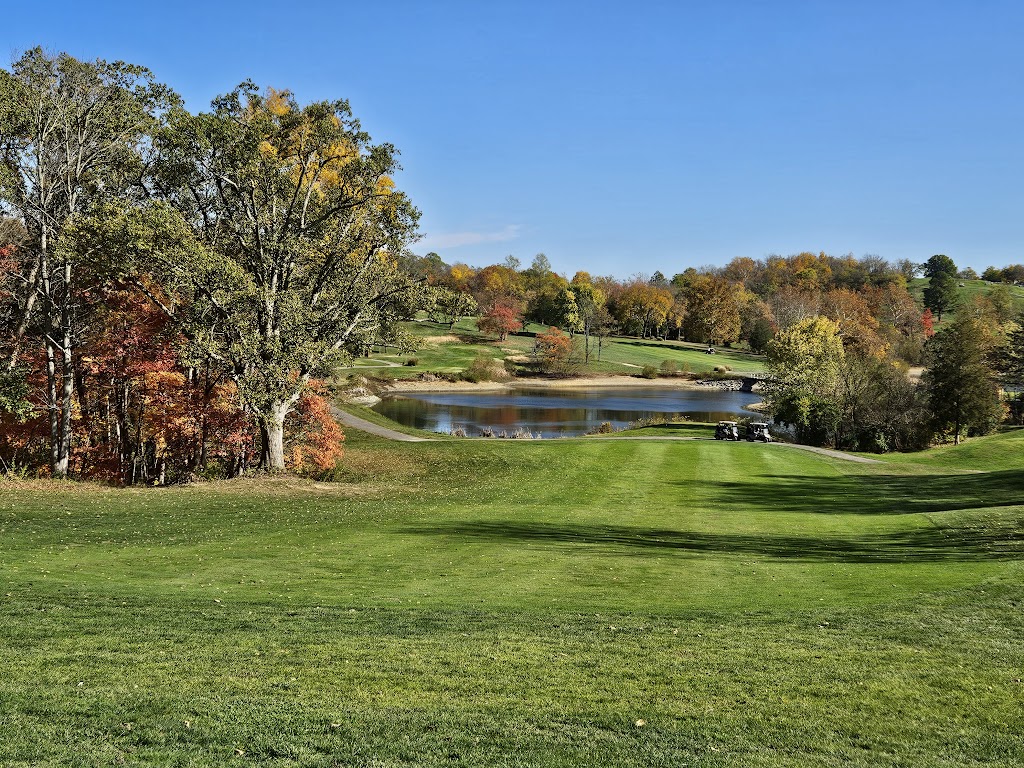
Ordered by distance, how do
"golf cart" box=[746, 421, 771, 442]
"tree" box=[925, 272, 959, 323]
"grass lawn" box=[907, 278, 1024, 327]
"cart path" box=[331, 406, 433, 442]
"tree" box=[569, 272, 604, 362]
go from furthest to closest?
"grass lawn" box=[907, 278, 1024, 327]
"tree" box=[925, 272, 959, 323]
"tree" box=[569, 272, 604, 362]
"golf cart" box=[746, 421, 771, 442]
"cart path" box=[331, 406, 433, 442]

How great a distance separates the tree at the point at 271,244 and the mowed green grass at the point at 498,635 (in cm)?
594

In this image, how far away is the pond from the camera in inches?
2534

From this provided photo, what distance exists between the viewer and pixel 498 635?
1079 centimetres

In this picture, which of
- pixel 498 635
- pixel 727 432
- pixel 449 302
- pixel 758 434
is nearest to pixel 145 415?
pixel 449 302

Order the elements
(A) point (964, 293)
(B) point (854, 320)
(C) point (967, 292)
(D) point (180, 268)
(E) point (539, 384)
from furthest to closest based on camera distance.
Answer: (C) point (967, 292) → (A) point (964, 293) → (B) point (854, 320) → (E) point (539, 384) → (D) point (180, 268)

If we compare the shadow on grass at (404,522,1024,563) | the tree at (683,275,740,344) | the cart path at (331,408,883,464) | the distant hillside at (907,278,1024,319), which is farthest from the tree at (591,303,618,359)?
the shadow on grass at (404,522,1024,563)

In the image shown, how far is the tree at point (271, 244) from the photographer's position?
25281mm

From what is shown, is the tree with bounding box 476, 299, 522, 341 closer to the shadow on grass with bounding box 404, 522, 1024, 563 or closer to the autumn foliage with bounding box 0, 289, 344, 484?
the autumn foliage with bounding box 0, 289, 344, 484

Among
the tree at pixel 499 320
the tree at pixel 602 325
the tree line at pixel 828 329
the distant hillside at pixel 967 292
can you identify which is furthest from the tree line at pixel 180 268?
the distant hillside at pixel 967 292

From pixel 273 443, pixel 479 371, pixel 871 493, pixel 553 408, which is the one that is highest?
pixel 479 371

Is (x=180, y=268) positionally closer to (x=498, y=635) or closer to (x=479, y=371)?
(x=498, y=635)

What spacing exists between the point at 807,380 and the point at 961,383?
933cm

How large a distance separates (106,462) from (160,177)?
1311cm

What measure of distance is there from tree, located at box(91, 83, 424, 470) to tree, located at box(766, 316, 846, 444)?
101 ft
